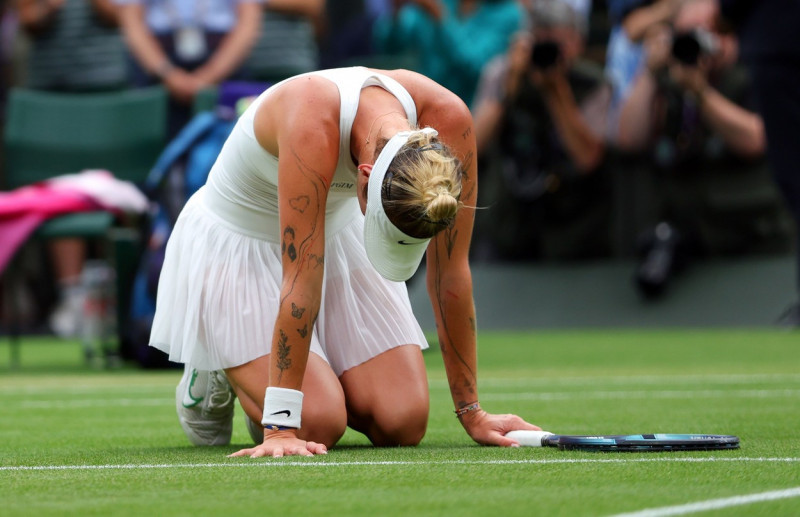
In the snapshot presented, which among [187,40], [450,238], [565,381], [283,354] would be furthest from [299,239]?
[187,40]

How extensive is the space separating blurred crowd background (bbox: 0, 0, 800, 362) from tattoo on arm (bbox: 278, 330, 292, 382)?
536cm

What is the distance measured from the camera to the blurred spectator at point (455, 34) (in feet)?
31.2

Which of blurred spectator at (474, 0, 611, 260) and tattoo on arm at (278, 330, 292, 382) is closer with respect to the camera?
tattoo on arm at (278, 330, 292, 382)

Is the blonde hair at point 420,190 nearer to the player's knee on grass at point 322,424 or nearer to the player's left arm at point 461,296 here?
the player's left arm at point 461,296

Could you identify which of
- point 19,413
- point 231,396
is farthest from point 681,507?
point 19,413

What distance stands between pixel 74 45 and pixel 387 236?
7.02 m

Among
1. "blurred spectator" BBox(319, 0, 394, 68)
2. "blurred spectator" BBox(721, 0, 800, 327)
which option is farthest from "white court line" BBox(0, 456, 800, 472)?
"blurred spectator" BBox(319, 0, 394, 68)

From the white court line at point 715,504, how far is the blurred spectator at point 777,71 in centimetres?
455

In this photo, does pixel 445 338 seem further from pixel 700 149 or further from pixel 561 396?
pixel 700 149

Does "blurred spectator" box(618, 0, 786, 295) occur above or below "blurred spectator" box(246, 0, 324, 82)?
below

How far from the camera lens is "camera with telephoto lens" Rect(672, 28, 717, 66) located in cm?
845

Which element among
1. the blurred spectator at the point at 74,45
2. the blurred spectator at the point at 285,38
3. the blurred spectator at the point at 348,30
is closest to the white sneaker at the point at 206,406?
the blurred spectator at the point at 285,38

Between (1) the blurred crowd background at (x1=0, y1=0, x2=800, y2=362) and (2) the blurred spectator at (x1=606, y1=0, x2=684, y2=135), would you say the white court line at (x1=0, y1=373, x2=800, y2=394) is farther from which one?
(2) the blurred spectator at (x1=606, y1=0, x2=684, y2=135)

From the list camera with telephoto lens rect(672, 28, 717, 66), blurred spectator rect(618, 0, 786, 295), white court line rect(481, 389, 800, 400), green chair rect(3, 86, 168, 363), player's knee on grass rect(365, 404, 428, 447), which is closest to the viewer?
player's knee on grass rect(365, 404, 428, 447)
